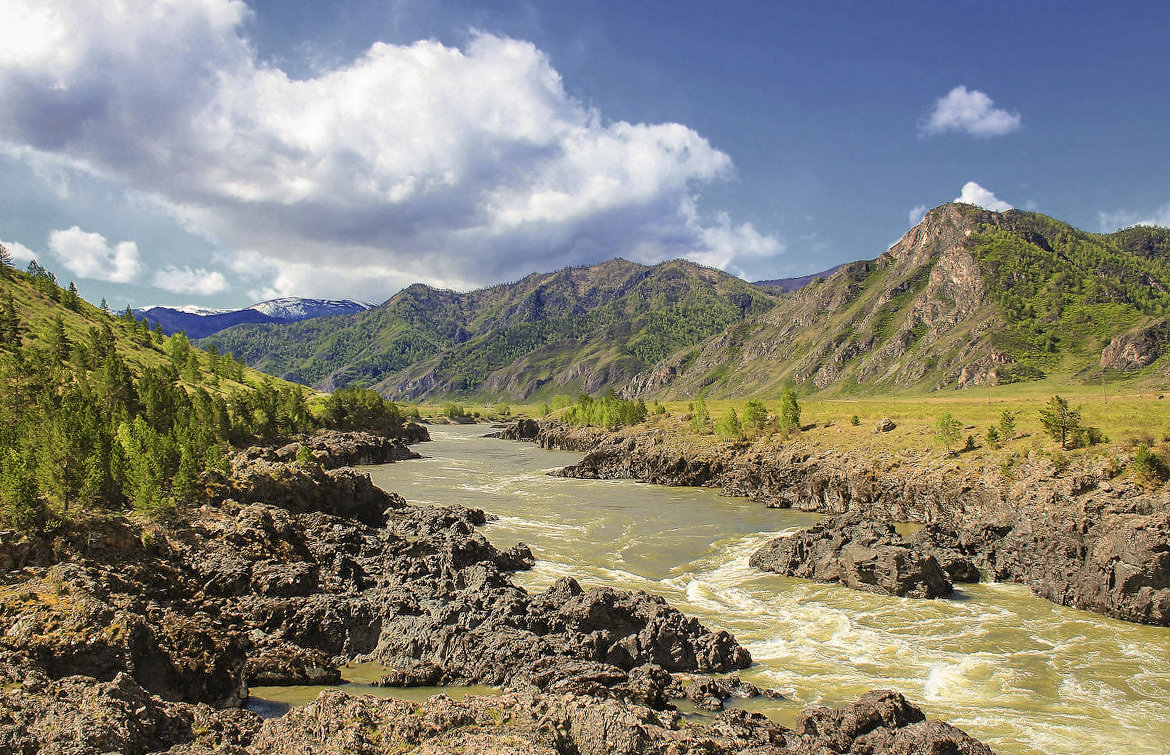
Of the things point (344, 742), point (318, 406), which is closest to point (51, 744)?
point (344, 742)

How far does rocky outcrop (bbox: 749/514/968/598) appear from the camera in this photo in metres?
35.7

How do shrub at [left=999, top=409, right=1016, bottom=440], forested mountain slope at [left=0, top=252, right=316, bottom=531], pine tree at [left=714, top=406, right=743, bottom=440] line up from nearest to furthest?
forested mountain slope at [left=0, top=252, right=316, bottom=531]
shrub at [left=999, top=409, right=1016, bottom=440]
pine tree at [left=714, top=406, right=743, bottom=440]

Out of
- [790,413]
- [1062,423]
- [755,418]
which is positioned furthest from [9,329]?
[1062,423]

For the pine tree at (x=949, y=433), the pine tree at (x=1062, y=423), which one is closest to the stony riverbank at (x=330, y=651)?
the pine tree at (x=1062, y=423)

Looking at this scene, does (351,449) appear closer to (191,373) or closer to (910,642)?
(191,373)

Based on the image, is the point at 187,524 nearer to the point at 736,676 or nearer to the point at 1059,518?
the point at 736,676

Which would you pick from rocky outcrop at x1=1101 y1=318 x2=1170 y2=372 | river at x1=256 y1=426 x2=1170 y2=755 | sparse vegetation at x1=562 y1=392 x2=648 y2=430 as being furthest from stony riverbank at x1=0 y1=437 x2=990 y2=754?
rocky outcrop at x1=1101 y1=318 x2=1170 y2=372

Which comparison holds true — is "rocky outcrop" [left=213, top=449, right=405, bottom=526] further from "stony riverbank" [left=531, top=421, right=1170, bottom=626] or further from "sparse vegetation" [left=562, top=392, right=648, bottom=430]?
"sparse vegetation" [left=562, top=392, right=648, bottom=430]

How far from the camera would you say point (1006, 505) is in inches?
1987

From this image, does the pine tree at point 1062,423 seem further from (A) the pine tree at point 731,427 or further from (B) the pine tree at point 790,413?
(A) the pine tree at point 731,427

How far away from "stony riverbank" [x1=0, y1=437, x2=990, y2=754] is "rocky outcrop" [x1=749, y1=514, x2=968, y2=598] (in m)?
15.8

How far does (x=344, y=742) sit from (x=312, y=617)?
49.0 feet

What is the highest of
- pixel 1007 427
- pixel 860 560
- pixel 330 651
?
pixel 1007 427

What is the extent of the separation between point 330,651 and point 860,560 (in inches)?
1216
